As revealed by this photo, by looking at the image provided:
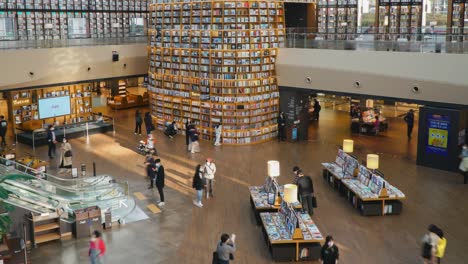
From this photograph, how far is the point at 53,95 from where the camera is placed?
78.1 ft

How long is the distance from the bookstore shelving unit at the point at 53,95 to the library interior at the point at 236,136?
0.20ft

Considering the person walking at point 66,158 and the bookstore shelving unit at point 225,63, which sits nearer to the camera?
the person walking at point 66,158

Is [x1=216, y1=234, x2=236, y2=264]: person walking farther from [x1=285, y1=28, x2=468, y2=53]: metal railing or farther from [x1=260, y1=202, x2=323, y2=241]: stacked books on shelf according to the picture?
[x1=285, y1=28, x2=468, y2=53]: metal railing

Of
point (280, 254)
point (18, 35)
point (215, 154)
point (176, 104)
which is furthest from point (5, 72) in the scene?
point (280, 254)

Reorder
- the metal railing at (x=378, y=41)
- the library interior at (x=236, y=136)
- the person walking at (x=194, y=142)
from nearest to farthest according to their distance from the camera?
the library interior at (x=236, y=136) < the metal railing at (x=378, y=41) < the person walking at (x=194, y=142)

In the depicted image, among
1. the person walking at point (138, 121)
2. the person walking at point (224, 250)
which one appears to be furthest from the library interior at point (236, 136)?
the person walking at point (138, 121)

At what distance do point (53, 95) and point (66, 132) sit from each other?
2.66m

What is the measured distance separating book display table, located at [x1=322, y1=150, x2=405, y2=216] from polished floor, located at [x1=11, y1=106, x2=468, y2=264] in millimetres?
241

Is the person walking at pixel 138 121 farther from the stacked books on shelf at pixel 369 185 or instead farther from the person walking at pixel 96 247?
the person walking at pixel 96 247

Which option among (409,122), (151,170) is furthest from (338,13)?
(151,170)

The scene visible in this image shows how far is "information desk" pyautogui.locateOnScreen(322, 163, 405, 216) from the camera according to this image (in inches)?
518

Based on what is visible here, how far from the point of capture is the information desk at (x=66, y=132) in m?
20.9

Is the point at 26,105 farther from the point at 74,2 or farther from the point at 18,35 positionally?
the point at 74,2

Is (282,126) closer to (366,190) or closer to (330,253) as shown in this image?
(366,190)
